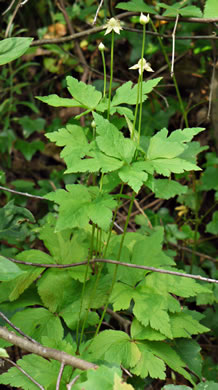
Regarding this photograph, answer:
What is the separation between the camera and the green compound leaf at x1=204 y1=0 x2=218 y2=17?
1.79 m

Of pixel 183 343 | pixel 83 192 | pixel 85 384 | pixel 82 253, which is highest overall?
pixel 83 192

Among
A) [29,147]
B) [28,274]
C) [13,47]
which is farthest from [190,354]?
[29,147]

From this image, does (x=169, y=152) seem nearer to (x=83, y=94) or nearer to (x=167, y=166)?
(x=167, y=166)

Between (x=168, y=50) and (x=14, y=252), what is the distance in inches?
69.5

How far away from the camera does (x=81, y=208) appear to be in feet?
4.52

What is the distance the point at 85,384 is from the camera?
39.7 inches

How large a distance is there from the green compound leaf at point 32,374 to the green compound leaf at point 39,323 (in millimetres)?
175

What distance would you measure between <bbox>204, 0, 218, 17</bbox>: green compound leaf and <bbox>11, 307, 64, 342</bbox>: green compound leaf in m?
1.37

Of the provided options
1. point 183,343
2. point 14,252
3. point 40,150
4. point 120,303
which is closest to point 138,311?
point 120,303

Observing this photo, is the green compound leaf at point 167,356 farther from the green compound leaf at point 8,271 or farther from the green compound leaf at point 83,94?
the green compound leaf at point 83,94

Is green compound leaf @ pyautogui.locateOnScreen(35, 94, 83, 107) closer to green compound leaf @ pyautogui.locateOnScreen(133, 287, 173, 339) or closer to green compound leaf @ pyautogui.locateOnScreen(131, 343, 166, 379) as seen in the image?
green compound leaf @ pyautogui.locateOnScreen(133, 287, 173, 339)

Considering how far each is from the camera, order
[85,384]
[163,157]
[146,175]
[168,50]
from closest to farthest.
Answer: [85,384] < [146,175] < [163,157] < [168,50]

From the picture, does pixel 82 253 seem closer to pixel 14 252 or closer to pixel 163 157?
pixel 163 157

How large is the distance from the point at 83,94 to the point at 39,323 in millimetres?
866
